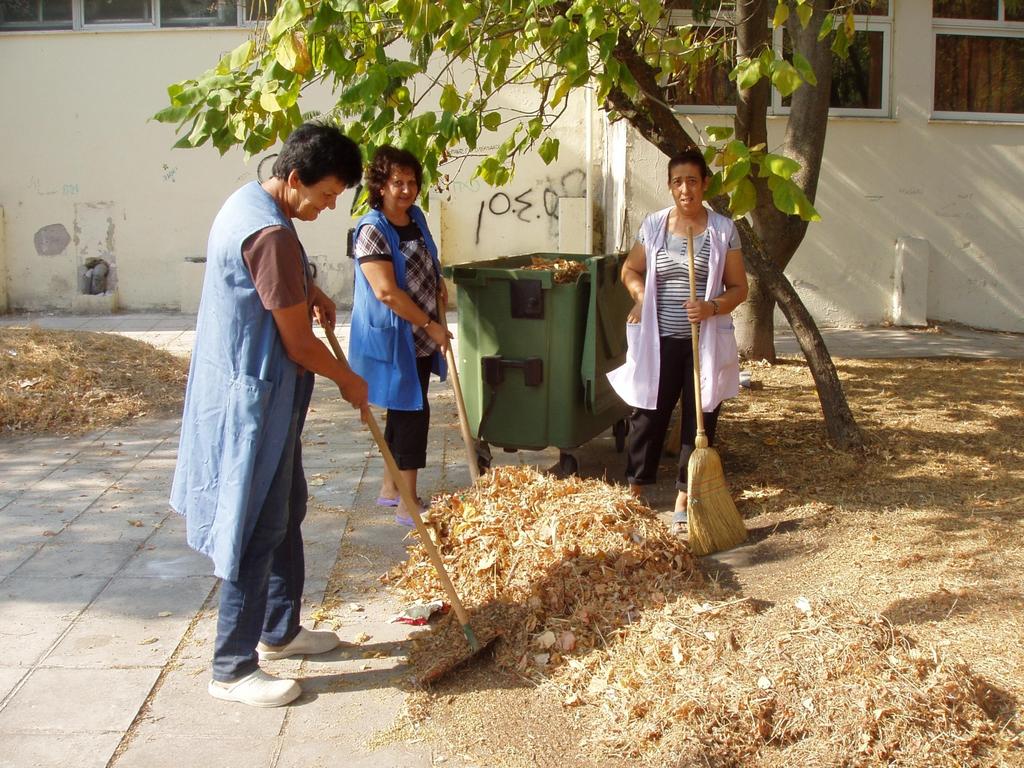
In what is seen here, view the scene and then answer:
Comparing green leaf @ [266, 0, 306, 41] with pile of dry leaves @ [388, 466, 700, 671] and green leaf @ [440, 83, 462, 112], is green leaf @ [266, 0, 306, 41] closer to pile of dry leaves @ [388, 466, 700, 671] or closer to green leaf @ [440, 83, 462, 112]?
green leaf @ [440, 83, 462, 112]

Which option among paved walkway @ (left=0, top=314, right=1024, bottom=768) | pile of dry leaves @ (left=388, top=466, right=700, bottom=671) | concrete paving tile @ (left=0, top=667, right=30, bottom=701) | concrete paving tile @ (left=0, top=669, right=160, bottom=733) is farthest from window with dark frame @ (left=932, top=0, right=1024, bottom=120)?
concrete paving tile @ (left=0, top=667, right=30, bottom=701)

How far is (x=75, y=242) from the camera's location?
13.5 m

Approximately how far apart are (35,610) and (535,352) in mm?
2766

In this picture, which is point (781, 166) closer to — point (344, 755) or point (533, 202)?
point (344, 755)

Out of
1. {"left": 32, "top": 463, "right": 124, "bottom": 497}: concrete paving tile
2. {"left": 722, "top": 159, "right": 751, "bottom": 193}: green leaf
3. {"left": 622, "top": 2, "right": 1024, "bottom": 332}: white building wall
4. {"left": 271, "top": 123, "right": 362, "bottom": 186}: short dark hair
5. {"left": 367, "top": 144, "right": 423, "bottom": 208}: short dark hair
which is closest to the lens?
{"left": 271, "top": 123, "right": 362, "bottom": 186}: short dark hair

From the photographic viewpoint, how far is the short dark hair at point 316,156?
3.36 m

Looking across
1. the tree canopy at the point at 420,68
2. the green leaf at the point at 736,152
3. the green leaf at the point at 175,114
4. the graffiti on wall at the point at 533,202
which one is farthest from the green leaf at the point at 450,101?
the graffiti on wall at the point at 533,202

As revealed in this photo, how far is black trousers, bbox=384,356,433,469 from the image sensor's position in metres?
5.39

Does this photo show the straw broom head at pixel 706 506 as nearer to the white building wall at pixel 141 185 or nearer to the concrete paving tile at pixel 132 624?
the concrete paving tile at pixel 132 624

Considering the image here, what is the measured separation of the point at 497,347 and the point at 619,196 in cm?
650

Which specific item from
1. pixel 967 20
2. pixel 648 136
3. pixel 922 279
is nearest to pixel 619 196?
pixel 922 279

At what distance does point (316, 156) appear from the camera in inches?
132

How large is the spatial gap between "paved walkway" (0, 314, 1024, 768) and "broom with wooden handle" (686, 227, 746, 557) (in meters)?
1.41

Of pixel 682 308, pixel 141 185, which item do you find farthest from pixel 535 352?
pixel 141 185
